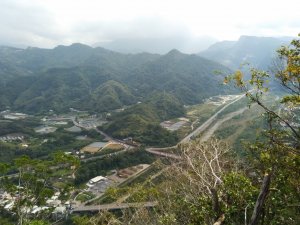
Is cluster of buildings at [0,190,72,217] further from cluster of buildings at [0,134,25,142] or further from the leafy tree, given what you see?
cluster of buildings at [0,134,25,142]

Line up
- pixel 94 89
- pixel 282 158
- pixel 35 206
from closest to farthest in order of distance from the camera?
pixel 282 158, pixel 35 206, pixel 94 89

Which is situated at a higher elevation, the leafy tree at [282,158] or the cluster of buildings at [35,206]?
the leafy tree at [282,158]

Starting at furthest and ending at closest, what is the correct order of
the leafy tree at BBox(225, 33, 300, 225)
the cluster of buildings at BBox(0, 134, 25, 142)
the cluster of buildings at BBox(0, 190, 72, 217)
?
the cluster of buildings at BBox(0, 134, 25, 142), the cluster of buildings at BBox(0, 190, 72, 217), the leafy tree at BBox(225, 33, 300, 225)

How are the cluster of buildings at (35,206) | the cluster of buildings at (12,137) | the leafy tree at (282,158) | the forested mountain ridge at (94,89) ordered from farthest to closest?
the forested mountain ridge at (94,89), the cluster of buildings at (12,137), the cluster of buildings at (35,206), the leafy tree at (282,158)

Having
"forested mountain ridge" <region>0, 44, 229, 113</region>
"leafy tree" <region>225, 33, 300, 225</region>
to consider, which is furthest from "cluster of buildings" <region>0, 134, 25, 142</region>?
"leafy tree" <region>225, 33, 300, 225</region>

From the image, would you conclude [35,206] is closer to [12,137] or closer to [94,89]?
[12,137]

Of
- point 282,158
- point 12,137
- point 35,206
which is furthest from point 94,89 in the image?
point 282,158

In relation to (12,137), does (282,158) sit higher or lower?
higher

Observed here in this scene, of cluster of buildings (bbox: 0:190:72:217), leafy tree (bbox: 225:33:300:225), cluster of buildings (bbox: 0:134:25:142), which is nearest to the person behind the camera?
leafy tree (bbox: 225:33:300:225)

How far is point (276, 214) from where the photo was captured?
901 cm

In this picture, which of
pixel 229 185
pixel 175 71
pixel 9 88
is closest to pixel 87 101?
pixel 9 88

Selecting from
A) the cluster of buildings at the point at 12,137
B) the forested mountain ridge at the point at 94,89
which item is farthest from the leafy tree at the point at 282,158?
the forested mountain ridge at the point at 94,89

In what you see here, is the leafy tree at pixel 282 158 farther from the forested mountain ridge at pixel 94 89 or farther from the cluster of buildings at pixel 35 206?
the forested mountain ridge at pixel 94 89

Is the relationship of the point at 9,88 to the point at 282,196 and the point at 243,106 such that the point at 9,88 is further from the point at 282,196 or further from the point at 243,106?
the point at 282,196
